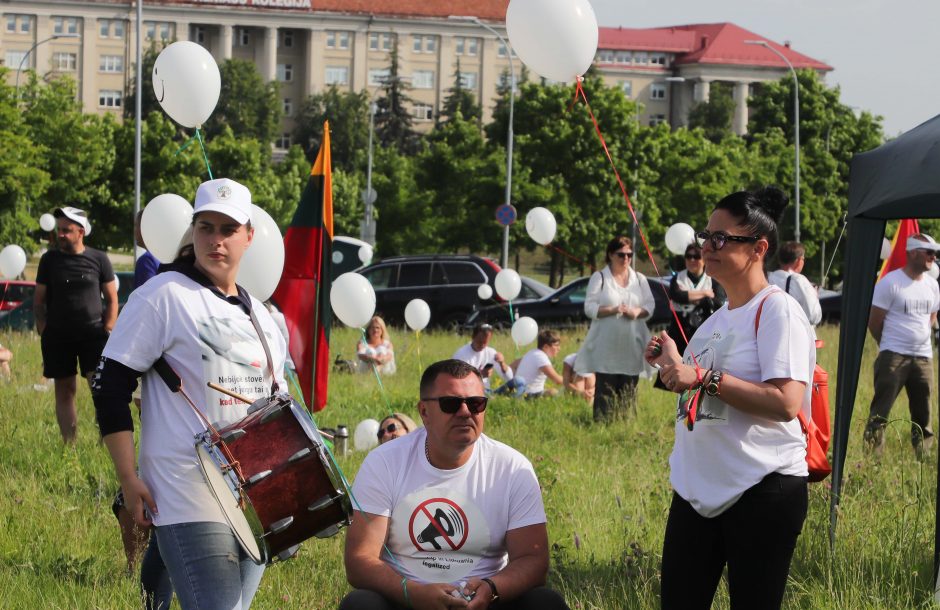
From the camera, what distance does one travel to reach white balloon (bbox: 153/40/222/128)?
714 cm

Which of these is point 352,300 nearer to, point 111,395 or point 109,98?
point 111,395

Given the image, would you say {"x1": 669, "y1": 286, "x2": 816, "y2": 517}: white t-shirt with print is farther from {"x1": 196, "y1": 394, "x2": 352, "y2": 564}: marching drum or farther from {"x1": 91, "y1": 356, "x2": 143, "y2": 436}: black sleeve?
{"x1": 91, "y1": 356, "x2": 143, "y2": 436}: black sleeve

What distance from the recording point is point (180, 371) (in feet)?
12.5

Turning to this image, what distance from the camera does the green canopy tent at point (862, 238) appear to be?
559cm

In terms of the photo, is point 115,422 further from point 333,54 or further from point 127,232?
point 333,54

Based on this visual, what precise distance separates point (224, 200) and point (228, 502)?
0.93 m

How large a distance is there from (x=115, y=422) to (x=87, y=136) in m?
45.9

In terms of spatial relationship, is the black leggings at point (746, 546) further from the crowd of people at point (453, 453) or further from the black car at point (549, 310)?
the black car at point (549, 310)

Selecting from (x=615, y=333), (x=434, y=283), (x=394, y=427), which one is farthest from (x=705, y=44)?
(x=394, y=427)

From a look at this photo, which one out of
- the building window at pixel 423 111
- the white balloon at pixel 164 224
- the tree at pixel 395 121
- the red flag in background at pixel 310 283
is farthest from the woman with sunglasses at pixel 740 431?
the building window at pixel 423 111

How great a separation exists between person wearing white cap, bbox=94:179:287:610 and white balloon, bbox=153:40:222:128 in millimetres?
3432

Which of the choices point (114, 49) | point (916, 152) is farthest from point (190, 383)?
point (114, 49)

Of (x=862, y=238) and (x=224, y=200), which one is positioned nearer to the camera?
(x=224, y=200)

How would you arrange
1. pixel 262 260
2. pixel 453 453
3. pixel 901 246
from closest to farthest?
pixel 453 453 → pixel 262 260 → pixel 901 246
